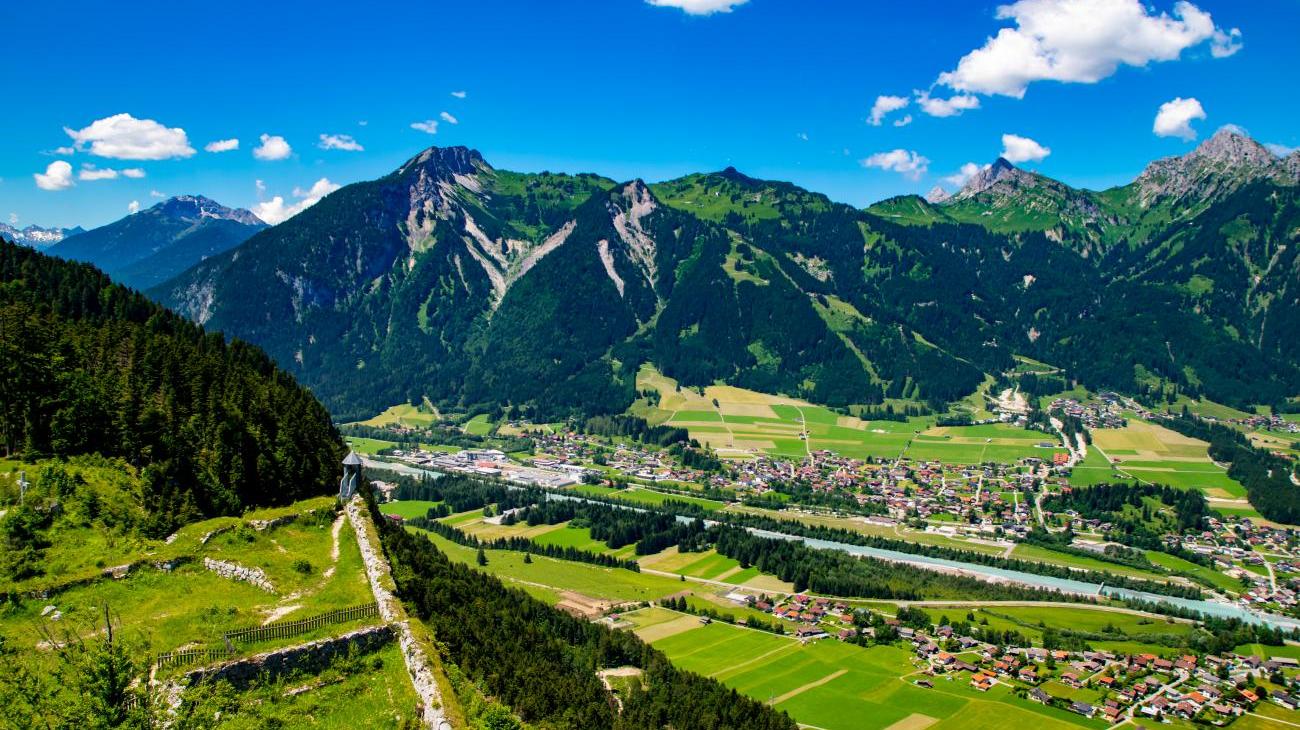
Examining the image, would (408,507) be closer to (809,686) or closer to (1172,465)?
(809,686)

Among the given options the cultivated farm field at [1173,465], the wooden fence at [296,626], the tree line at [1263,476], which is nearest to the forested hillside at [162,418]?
the wooden fence at [296,626]

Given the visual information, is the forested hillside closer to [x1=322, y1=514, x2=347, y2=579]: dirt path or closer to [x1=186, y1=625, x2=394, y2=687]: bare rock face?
[x1=322, y1=514, x2=347, y2=579]: dirt path

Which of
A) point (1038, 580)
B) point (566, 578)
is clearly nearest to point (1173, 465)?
point (1038, 580)

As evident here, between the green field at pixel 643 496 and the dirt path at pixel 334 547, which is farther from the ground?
the dirt path at pixel 334 547

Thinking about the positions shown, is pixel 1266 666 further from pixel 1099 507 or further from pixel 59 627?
pixel 59 627

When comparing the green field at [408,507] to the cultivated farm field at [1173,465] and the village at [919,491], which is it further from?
the cultivated farm field at [1173,465]

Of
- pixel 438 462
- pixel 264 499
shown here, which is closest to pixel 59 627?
pixel 264 499
